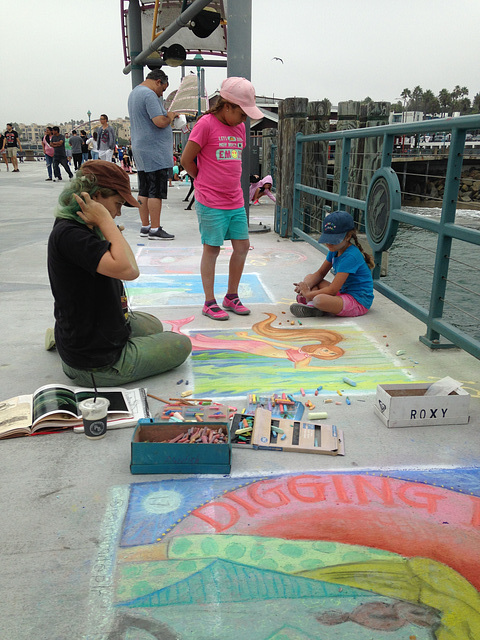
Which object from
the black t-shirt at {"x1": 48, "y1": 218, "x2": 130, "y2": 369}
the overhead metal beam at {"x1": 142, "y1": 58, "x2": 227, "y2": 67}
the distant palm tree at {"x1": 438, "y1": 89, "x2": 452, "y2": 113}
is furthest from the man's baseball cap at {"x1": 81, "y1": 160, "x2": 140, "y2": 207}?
the distant palm tree at {"x1": 438, "y1": 89, "x2": 452, "y2": 113}

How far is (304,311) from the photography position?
180 inches

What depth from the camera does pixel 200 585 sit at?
1.79 meters

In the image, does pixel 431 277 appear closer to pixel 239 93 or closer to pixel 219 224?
pixel 219 224

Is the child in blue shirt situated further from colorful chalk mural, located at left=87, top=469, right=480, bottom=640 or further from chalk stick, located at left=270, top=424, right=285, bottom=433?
colorful chalk mural, located at left=87, top=469, right=480, bottom=640

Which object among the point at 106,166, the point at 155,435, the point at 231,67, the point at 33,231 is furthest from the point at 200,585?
the point at 33,231

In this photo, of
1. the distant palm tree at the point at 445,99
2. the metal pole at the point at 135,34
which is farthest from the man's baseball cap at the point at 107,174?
the distant palm tree at the point at 445,99

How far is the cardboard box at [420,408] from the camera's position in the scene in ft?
9.17

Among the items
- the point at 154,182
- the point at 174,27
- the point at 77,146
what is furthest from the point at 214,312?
the point at 77,146

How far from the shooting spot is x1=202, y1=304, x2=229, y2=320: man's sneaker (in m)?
4.48

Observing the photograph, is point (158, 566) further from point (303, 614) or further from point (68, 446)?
point (68, 446)

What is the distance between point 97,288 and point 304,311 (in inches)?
82.3

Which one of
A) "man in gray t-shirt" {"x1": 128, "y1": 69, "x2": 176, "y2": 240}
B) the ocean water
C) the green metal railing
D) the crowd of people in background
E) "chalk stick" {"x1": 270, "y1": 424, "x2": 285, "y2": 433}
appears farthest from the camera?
the crowd of people in background

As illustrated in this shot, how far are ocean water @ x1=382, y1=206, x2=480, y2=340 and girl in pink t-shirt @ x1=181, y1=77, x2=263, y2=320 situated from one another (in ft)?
5.06

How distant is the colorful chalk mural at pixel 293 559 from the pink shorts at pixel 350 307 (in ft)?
7.40
